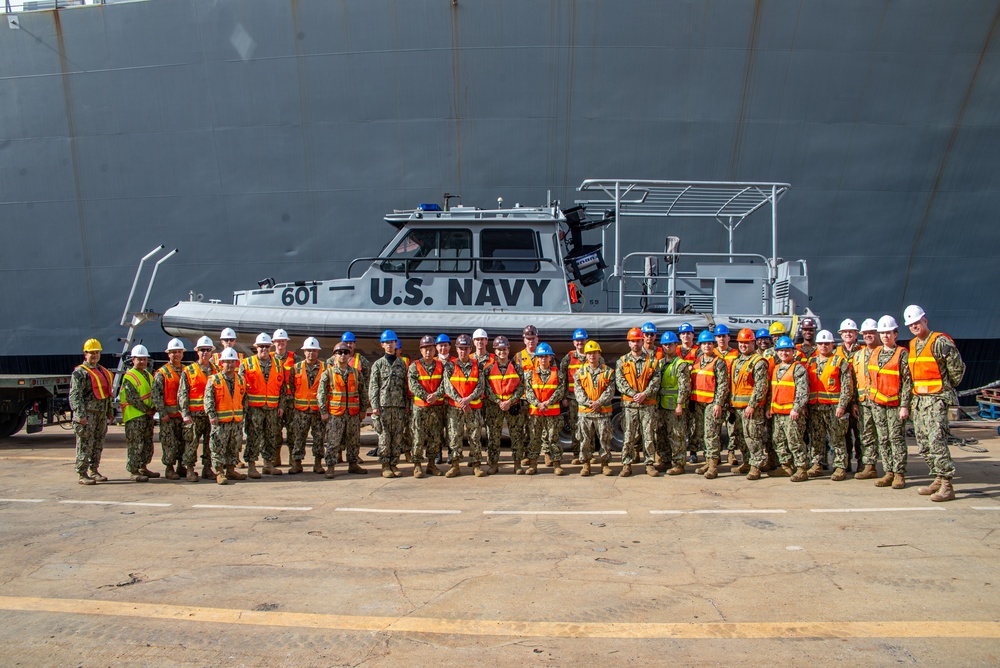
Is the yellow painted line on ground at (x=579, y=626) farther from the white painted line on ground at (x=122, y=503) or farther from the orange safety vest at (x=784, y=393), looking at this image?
the orange safety vest at (x=784, y=393)

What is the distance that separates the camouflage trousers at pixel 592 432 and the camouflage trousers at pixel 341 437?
7.58 feet

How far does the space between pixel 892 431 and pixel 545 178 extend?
8.65 meters

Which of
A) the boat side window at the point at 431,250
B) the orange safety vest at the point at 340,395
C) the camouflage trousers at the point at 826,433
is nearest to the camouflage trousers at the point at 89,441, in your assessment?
the orange safety vest at the point at 340,395

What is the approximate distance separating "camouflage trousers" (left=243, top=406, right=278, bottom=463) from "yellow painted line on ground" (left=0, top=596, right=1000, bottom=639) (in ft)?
11.3

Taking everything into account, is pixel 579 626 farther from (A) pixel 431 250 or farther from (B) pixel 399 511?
(A) pixel 431 250

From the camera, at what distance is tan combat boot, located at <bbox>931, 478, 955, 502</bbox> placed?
17.3 ft

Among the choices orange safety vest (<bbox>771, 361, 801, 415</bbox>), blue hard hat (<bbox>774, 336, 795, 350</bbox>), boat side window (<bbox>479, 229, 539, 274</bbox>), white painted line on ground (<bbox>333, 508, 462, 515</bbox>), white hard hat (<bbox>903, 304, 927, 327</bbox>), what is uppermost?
boat side window (<bbox>479, 229, 539, 274</bbox>)

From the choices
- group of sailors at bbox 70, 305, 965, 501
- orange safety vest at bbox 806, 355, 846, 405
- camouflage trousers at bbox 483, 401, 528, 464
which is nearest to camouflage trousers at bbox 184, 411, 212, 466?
group of sailors at bbox 70, 305, 965, 501

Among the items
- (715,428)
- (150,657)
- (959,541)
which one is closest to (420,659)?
(150,657)

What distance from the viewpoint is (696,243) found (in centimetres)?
1334

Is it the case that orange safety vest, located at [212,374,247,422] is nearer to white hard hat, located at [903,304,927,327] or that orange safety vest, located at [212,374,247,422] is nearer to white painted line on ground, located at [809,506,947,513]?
white painted line on ground, located at [809,506,947,513]

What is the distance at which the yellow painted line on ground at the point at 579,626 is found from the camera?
2920 millimetres

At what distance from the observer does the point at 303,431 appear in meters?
7.00

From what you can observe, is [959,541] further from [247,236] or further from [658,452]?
[247,236]
